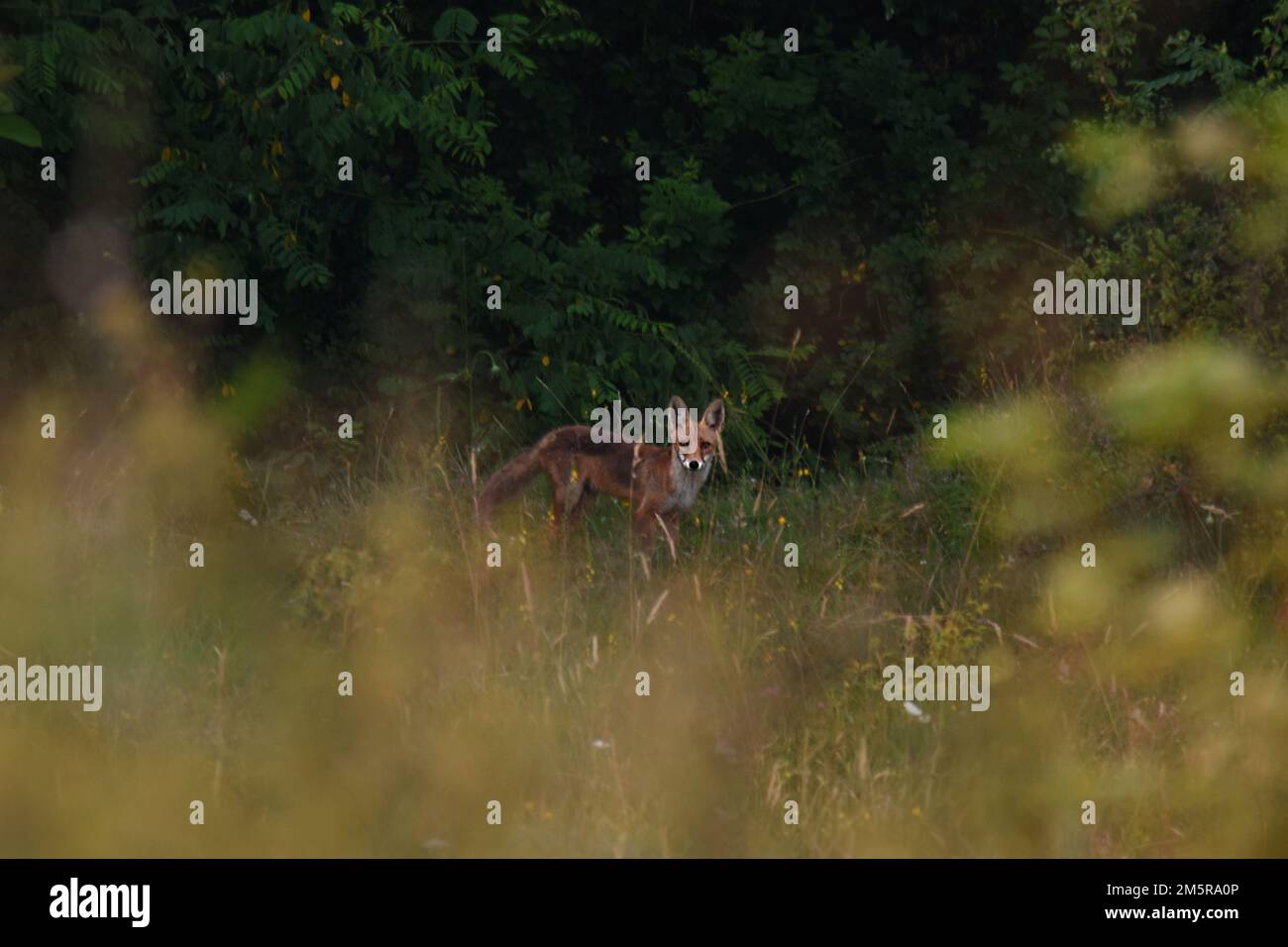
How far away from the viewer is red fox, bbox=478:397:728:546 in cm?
862

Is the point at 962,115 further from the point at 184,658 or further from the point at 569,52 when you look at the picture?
the point at 184,658

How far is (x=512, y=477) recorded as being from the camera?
899cm

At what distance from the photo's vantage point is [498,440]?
38.5ft

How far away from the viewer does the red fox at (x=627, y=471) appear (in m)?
8.62

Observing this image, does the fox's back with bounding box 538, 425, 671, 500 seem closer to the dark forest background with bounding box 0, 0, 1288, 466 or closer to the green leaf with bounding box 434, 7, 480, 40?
the dark forest background with bounding box 0, 0, 1288, 466

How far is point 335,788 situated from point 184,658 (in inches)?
56.5

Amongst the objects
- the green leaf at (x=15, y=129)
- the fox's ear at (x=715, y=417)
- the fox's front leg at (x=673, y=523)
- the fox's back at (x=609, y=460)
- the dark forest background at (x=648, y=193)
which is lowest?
the fox's front leg at (x=673, y=523)

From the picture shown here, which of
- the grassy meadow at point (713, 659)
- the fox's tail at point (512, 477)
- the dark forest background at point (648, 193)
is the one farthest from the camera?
the fox's tail at point (512, 477)

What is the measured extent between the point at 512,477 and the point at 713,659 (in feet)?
10.6

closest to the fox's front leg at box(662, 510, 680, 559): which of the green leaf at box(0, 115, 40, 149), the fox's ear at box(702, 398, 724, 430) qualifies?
the fox's ear at box(702, 398, 724, 430)

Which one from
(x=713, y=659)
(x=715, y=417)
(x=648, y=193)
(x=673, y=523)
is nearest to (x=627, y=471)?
(x=673, y=523)

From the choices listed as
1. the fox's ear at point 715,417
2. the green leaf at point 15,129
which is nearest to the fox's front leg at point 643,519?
the fox's ear at point 715,417

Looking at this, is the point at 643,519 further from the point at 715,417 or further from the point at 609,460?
the point at 715,417

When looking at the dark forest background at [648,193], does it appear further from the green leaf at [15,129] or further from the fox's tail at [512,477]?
the fox's tail at [512,477]
